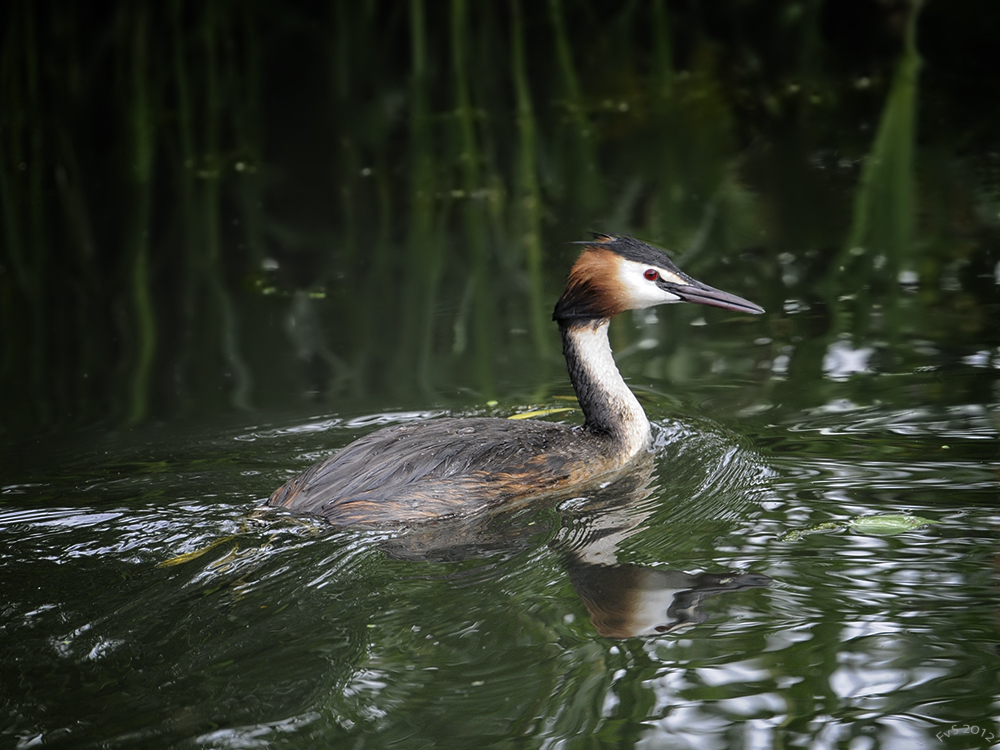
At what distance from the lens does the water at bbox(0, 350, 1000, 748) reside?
10.4 ft

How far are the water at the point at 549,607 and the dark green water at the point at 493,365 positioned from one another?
17mm

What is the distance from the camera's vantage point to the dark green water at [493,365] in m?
3.35

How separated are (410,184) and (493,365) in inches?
167

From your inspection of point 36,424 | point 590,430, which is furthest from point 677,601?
point 36,424

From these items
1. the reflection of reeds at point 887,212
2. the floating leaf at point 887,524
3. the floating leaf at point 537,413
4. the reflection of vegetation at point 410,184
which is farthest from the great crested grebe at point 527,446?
the reflection of reeds at point 887,212

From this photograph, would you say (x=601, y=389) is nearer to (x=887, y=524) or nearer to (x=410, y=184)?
(x=887, y=524)

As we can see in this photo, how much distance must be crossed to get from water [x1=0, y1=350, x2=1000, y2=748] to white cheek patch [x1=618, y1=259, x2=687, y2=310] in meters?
0.69

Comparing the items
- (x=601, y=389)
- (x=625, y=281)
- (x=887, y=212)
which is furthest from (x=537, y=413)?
(x=887, y=212)

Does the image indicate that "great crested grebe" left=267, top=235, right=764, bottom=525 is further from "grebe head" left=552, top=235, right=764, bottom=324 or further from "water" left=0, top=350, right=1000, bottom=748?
"water" left=0, top=350, right=1000, bottom=748

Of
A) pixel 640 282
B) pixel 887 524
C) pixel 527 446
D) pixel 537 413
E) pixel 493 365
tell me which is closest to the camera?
pixel 887 524

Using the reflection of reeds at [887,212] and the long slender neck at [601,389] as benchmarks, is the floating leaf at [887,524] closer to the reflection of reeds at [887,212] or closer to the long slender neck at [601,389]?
the long slender neck at [601,389]

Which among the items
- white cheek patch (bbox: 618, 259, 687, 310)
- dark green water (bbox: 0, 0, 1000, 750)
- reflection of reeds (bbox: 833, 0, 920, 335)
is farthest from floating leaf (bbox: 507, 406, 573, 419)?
reflection of reeds (bbox: 833, 0, 920, 335)

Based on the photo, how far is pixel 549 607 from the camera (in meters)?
3.79

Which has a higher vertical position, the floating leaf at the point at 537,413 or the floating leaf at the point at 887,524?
the floating leaf at the point at 537,413
